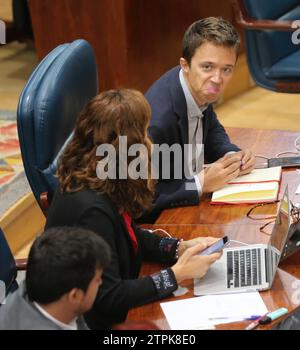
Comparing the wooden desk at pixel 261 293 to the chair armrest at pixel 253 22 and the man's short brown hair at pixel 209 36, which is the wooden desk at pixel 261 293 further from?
the chair armrest at pixel 253 22

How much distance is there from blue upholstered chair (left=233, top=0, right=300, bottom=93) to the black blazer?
6.38 feet

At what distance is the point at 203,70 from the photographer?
2.66 metres

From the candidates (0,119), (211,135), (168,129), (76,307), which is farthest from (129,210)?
(0,119)

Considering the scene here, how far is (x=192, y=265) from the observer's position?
2031mm

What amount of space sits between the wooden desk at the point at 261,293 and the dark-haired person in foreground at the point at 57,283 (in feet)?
0.75

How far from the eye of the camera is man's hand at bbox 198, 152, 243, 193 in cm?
253

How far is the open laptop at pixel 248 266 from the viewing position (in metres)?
2.00

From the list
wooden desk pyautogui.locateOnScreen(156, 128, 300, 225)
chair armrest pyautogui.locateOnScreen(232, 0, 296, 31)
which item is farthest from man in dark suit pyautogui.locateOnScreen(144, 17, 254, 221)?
chair armrest pyautogui.locateOnScreen(232, 0, 296, 31)

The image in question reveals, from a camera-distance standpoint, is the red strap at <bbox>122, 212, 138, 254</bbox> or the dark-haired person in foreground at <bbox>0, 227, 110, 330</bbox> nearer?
the dark-haired person in foreground at <bbox>0, 227, 110, 330</bbox>

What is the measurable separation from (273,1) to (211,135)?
127cm

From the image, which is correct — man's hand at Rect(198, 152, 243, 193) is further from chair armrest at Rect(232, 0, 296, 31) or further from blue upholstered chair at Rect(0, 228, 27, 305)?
chair armrest at Rect(232, 0, 296, 31)

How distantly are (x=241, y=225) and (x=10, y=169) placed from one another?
1697mm

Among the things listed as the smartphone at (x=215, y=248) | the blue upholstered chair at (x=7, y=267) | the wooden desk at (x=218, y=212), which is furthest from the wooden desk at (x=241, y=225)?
the blue upholstered chair at (x=7, y=267)
